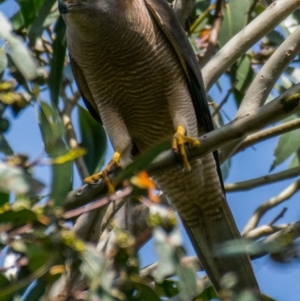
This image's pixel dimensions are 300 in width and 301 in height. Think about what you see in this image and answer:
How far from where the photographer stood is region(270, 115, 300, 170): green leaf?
3346 millimetres

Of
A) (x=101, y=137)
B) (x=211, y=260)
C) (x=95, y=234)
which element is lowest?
(x=211, y=260)

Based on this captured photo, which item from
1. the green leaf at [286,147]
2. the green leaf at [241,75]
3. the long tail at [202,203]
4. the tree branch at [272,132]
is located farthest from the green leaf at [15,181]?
the green leaf at [241,75]

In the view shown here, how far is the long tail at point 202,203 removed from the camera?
3062 mm

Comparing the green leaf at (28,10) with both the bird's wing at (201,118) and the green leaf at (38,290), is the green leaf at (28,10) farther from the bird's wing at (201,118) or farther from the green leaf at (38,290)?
the green leaf at (38,290)

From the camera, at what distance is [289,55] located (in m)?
2.63

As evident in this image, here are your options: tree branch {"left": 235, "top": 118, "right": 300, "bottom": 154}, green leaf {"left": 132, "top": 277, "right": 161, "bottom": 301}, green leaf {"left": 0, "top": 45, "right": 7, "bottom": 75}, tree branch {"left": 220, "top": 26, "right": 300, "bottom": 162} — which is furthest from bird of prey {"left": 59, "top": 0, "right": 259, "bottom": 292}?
green leaf {"left": 132, "top": 277, "right": 161, "bottom": 301}

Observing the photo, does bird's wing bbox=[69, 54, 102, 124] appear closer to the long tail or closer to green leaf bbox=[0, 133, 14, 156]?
the long tail

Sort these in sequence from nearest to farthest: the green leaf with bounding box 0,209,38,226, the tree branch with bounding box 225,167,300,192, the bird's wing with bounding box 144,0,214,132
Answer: the green leaf with bounding box 0,209,38,226 < the bird's wing with bounding box 144,0,214,132 < the tree branch with bounding box 225,167,300,192

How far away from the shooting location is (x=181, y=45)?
2.89 m

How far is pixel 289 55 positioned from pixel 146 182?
99 centimetres

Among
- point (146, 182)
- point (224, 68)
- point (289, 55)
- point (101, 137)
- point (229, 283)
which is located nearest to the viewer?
point (229, 283)

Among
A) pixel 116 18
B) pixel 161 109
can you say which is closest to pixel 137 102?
pixel 161 109

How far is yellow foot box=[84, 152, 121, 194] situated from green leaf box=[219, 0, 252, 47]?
0.97 metres

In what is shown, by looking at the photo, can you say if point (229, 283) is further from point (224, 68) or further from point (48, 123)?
point (224, 68)
